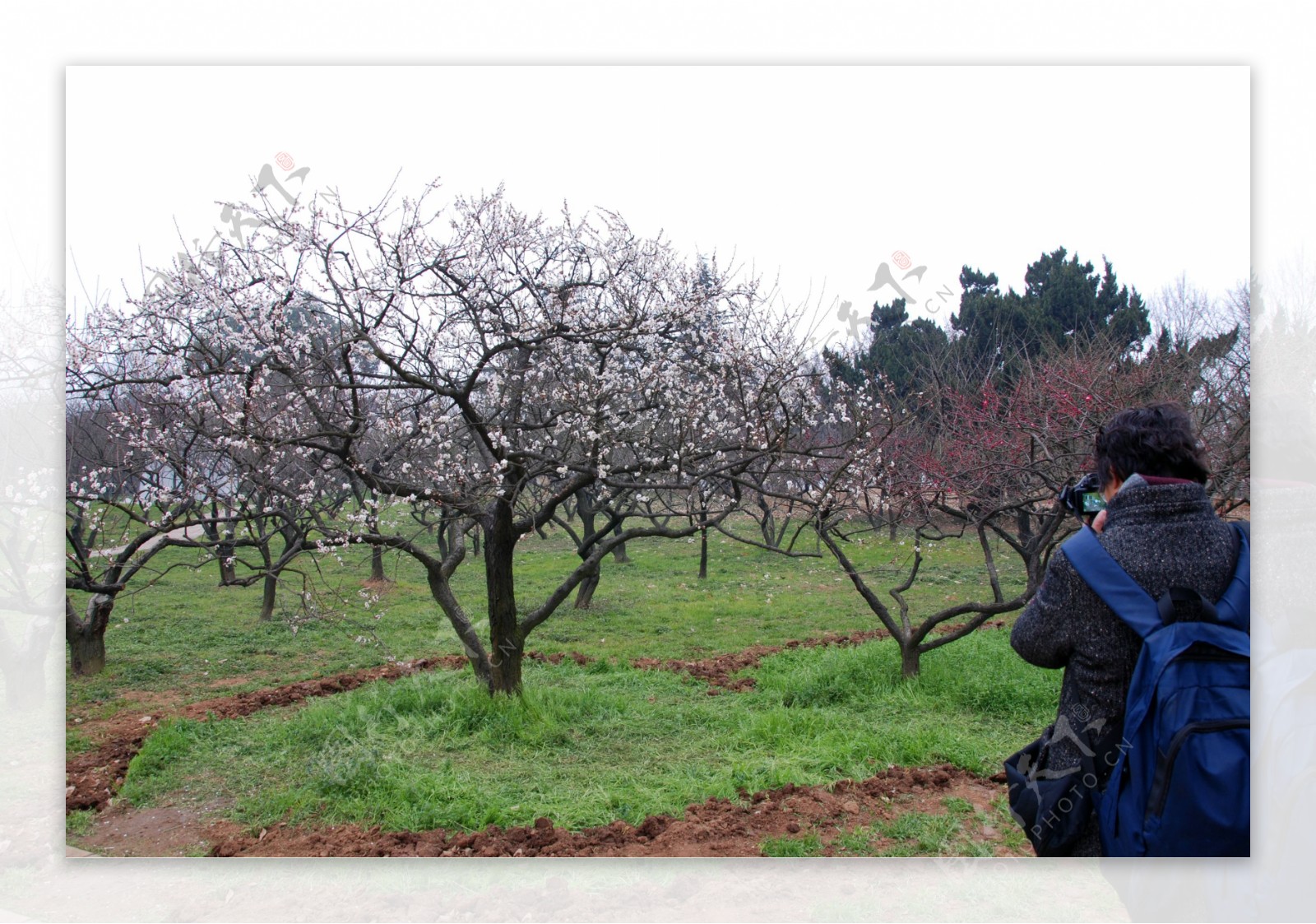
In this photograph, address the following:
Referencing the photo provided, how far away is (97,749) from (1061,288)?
4.91m

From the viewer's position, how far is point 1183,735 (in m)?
1.40

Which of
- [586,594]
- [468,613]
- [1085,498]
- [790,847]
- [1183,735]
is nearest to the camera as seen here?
[1183,735]

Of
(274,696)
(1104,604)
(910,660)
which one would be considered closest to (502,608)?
(274,696)

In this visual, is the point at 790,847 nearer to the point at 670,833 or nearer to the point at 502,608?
the point at 670,833

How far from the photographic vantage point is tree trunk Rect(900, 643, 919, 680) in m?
4.68

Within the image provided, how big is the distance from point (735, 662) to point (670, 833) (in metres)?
2.73

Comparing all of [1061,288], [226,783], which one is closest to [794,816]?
[226,783]

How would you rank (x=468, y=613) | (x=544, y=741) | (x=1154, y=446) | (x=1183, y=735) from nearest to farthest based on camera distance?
(x=1183, y=735) → (x=1154, y=446) → (x=544, y=741) → (x=468, y=613)

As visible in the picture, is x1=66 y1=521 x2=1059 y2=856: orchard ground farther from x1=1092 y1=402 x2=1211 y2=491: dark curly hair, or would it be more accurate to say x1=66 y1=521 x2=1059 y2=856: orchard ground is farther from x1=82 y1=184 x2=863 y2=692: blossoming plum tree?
x1=1092 y1=402 x2=1211 y2=491: dark curly hair

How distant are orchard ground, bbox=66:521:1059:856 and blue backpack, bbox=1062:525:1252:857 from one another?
1389 mm

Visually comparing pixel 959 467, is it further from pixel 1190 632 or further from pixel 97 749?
pixel 97 749

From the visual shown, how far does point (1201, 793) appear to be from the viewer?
140 centimetres

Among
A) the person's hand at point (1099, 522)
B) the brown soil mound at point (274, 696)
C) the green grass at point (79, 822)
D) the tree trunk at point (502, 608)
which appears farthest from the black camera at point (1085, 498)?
the green grass at point (79, 822)

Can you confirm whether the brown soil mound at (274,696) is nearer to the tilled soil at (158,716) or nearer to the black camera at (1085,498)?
the tilled soil at (158,716)
